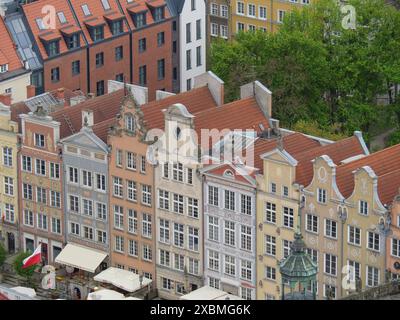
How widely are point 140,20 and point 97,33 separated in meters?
6.14

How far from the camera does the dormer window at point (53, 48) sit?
14950cm

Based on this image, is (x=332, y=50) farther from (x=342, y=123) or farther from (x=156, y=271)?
(x=156, y=271)

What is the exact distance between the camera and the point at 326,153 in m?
115

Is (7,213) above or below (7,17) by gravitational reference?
below

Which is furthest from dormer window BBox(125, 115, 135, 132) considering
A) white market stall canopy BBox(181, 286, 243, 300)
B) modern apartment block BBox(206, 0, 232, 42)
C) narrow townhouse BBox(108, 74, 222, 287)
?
modern apartment block BBox(206, 0, 232, 42)

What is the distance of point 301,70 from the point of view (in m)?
147

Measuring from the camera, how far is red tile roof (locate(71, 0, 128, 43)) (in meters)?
153

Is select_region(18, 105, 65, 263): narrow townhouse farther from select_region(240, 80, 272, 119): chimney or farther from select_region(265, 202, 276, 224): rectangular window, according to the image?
select_region(265, 202, 276, 224): rectangular window

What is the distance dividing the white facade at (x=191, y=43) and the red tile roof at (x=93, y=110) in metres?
30.4

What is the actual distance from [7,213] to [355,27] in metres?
42.0

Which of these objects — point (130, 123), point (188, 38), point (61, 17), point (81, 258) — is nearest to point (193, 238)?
point (130, 123)

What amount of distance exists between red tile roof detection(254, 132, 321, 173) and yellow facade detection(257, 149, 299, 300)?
2.27 meters

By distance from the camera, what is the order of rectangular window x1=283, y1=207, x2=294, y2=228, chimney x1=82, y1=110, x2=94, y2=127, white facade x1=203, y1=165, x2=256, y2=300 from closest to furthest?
rectangular window x1=283, y1=207, x2=294, y2=228 < white facade x1=203, y1=165, x2=256, y2=300 < chimney x1=82, y1=110, x2=94, y2=127

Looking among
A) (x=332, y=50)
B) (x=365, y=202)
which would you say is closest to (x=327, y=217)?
(x=365, y=202)
